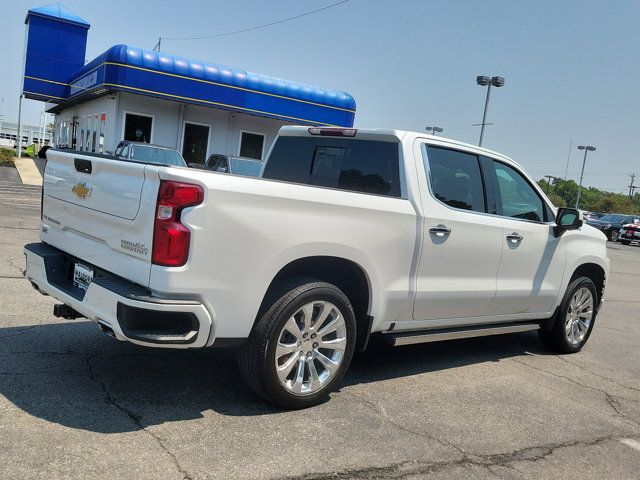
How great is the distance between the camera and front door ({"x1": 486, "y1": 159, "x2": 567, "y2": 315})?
551 centimetres

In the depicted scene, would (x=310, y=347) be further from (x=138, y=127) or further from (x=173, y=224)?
(x=138, y=127)

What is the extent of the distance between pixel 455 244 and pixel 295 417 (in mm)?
1906

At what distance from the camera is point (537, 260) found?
230 inches

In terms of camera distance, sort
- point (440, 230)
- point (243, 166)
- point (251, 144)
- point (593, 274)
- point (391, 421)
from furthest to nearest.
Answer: point (251, 144), point (243, 166), point (593, 274), point (440, 230), point (391, 421)

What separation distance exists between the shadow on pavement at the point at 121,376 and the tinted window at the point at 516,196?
1520mm

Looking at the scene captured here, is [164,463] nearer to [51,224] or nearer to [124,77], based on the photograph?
[51,224]

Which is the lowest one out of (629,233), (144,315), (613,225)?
(629,233)

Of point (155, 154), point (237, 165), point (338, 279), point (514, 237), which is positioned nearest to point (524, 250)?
point (514, 237)

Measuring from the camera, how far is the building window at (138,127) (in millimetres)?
24500

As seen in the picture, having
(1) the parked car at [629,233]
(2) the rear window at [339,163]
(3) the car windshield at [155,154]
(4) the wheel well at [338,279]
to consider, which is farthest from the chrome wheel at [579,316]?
(1) the parked car at [629,233]

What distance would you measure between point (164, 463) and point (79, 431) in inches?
23.7

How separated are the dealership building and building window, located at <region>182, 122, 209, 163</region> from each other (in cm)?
4

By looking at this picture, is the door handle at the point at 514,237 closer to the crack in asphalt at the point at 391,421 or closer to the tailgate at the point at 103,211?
the crack in asphalt at the point at 391,421

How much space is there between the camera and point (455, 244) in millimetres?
4918
